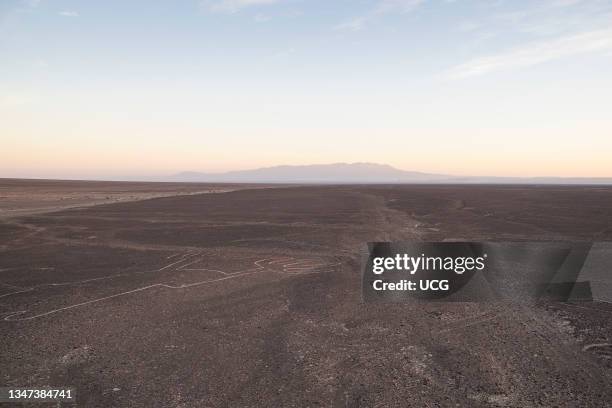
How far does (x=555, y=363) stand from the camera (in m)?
6.06

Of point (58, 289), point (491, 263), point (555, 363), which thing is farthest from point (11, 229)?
point (555, 363)

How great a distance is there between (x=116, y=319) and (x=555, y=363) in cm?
812

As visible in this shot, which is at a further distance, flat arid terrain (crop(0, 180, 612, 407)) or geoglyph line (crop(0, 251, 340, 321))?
geoglyph line (crop(0, 251, 340, 321))

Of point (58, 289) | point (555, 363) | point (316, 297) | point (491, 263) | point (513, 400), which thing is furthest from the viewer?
point (491, 263)

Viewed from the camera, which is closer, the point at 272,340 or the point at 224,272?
the point at 272,340

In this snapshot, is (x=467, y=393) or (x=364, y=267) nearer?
(x=467, y=393)

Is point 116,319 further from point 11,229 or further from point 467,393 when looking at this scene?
point 11,229

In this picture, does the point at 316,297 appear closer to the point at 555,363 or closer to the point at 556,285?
the point at 555,363

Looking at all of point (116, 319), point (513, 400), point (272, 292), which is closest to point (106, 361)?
point (116, 319)

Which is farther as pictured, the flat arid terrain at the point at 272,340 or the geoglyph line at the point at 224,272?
the geoglyph line at the point at 224,272

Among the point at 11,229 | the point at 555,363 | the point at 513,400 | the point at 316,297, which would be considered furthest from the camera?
the point at 11,229

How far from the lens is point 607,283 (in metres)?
10.5

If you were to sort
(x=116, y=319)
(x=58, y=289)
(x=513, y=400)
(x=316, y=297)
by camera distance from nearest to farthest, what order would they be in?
(x=513, y=400) → (x=116, y=319) → (x=316, y=297) → (x=58, y=289)

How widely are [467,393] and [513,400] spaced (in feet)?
1.82
